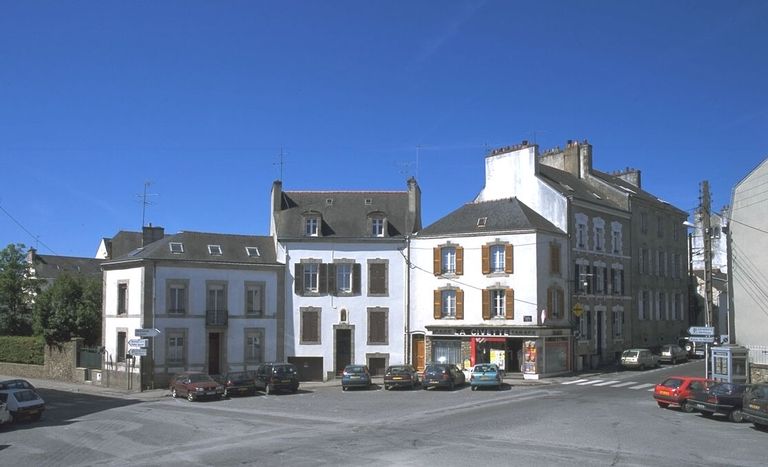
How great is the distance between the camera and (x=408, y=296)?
48.0m

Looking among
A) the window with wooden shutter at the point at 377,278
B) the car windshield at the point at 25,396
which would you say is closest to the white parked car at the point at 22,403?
the car windshield at the point at 25,396

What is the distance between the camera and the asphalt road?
18891 millimetres

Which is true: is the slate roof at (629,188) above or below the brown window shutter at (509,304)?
above

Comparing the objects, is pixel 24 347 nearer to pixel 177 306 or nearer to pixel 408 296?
pixel 177 306

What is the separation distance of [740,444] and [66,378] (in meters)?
41.7

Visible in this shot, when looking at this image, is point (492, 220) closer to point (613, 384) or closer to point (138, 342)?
point (613, 384)

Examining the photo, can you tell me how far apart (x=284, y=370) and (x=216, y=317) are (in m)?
8.19

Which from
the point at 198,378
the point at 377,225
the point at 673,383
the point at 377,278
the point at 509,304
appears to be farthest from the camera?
the point at 377,225

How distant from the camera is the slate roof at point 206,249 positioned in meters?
44.8

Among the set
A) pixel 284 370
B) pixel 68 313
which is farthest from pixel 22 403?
pixel 68 313

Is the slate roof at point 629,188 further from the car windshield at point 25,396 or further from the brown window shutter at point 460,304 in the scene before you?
the car windshield at point 25,396

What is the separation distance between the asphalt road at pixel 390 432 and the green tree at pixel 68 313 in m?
14.6

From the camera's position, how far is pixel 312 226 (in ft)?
159

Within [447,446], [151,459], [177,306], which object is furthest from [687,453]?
[177,306]
